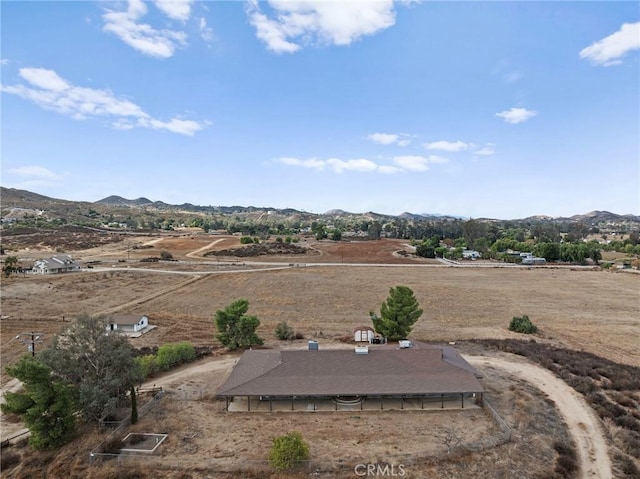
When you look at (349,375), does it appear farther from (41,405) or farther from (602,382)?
(602,382)

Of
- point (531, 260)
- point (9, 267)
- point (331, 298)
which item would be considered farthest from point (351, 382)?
point (531, 260)

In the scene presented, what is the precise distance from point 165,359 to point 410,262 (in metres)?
92.0

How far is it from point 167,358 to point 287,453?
1838 cm

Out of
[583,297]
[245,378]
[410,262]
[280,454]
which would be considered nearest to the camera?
[280,454]

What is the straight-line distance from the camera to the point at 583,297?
70062 mm

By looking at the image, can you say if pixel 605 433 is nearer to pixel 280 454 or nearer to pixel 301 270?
pixel 280 454

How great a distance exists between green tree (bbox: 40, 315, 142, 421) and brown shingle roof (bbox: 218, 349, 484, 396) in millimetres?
6214

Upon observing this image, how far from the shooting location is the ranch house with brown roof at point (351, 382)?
25531 millimetres

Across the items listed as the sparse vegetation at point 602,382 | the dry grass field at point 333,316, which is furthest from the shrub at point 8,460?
the sparse vegetation at point 602,382

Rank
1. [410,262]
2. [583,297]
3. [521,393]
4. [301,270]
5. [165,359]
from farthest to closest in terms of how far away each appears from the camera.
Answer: [410,262] → [301,270] → [583,297] → [165,359] → [521,393]

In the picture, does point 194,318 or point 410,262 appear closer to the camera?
point 194,318

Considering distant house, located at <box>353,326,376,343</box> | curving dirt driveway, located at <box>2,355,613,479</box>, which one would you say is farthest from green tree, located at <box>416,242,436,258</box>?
curving dirt driveway, located at <box>2,355,613,479</box>

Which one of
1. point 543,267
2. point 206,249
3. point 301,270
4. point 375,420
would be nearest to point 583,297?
point 543,267

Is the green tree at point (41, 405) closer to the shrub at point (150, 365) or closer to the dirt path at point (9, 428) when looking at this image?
the dirt path at point (9, 428)
